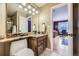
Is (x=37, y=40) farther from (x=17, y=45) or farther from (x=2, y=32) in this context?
(x=2, y=32)

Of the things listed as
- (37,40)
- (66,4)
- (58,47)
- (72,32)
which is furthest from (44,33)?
(66,4)

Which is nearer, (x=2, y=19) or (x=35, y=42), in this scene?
(x=2, y=19)

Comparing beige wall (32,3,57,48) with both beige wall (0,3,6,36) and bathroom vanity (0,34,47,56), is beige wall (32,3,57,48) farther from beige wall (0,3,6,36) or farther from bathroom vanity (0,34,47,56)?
beige wall (0,3,6,36)

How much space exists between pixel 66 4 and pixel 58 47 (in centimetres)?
60

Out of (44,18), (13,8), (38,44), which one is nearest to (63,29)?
(44,18)

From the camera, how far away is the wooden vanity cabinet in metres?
1.42

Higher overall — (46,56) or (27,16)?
(27,16)

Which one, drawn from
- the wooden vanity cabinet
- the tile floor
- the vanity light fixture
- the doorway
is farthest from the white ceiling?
the tile floor

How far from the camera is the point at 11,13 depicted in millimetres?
1346


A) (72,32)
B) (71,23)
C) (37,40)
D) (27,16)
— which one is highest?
(27,16)

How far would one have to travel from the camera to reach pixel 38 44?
145 cm

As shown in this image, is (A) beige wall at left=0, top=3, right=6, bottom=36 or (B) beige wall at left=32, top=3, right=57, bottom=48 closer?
(A) beige wall at left=0, top=3, right=6, bottom=36

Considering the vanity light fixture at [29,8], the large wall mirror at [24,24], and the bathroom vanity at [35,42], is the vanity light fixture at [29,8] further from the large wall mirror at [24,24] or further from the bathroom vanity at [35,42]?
the bathroom vanity at [35,42]

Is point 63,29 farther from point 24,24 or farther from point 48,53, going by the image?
point 24,24
